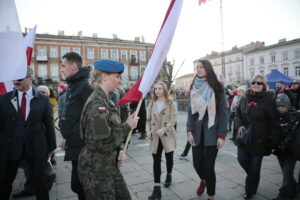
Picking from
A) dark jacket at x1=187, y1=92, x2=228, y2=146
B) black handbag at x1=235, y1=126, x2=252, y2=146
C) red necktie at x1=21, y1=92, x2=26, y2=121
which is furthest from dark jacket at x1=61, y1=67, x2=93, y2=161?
black handbag at x1=235, y1=126, x2=252, y2=146

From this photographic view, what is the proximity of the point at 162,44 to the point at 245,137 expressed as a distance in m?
1.95

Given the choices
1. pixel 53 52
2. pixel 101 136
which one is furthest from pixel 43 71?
pixel 101 136

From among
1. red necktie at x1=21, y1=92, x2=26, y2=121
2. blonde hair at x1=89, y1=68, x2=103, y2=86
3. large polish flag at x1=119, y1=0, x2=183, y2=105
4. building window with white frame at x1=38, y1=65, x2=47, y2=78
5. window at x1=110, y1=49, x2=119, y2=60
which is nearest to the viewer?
blonde hair at x1=89, y1=68, x2=103, y2=86

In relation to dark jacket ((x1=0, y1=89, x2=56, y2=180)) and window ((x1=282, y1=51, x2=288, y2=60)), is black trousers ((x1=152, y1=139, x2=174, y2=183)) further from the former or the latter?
window ((x1=282, y1=51, x2=288, y2=60))

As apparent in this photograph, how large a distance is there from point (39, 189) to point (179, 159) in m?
3.30

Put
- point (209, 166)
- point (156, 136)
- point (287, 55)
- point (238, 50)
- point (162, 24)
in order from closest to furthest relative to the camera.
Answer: point (162, 24), point (209, 166), point (156, 136), point (287, 55), point (238, 50)

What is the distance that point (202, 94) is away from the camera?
2990mm

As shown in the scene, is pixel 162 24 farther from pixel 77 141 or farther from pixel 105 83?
pixel 77 141

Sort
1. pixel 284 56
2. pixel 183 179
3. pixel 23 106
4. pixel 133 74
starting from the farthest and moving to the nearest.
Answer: pixel 133 74, pixel 284 56, pixel 183 179, pixel 23 106

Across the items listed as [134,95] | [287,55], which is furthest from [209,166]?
[287,55]

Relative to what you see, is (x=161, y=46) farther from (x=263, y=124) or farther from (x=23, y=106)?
(x=263, y=124)

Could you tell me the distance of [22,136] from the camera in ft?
8.41

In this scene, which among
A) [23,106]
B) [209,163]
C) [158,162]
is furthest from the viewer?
[158,162]

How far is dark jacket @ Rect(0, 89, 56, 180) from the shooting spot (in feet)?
8.13
